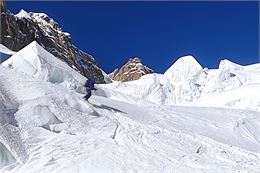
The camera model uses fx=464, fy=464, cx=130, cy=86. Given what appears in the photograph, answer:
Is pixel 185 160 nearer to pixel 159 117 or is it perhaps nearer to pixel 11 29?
pixel 159 117

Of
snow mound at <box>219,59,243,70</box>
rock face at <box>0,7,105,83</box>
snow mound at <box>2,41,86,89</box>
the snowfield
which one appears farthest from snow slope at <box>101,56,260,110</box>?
the snowfield

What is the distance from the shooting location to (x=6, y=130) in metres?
13.9

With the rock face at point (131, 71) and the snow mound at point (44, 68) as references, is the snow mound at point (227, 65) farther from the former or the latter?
the rock face at point (131, 71)

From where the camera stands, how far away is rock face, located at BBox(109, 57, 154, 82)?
523 ft

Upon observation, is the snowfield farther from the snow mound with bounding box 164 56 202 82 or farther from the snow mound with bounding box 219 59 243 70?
the snow mound with bounding box 164 56 202 82

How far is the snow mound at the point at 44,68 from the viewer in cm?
2233

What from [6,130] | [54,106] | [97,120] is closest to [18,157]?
[6,130]

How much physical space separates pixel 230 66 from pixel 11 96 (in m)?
70.9

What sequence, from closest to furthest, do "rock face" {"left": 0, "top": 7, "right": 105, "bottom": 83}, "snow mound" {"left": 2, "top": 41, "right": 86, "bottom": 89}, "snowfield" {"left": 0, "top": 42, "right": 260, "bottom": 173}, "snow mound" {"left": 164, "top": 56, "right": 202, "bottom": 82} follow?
"snowfield" {"left": 0, "top": 42, "right": 260, "bottom": 173} < "snow mound" {"left": 2, "top": 41, "right": 86, "bottom": 89} < "rock face" {"left": 0, "top": 7, "right": 105, "bottom": 83} < "snow mound" {"left": 164, "top": 56, "right": 202, "bottom": 82}

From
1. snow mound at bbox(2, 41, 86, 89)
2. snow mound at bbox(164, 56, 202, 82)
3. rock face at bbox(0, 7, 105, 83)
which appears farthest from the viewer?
snow mound at bbox(164, 56, 202, 82)

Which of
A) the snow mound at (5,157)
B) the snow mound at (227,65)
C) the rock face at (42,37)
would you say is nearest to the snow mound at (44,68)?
the snow mound at (5,157)

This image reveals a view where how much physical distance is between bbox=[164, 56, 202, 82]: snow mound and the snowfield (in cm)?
6297

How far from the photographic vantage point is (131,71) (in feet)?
531

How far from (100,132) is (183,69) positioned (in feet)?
249
